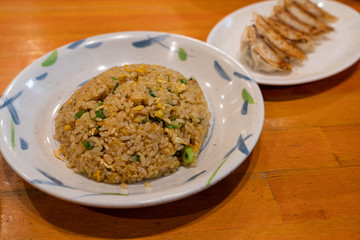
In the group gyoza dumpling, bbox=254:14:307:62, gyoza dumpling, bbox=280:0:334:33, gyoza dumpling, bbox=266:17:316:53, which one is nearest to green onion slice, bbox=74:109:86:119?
gyoza dumpling, bbox=254:14:307:62

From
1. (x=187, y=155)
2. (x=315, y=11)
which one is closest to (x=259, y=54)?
(x=315, y=11)

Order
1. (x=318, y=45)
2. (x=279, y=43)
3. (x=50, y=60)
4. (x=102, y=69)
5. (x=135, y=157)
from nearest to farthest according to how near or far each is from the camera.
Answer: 1. (x=135, y=157)
2. (x=50, y=60)
3. (x=102, y=69)
4. (x=279, y=43)
5. (x=318, y=45)

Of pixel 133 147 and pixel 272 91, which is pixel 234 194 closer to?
pixel 133 147

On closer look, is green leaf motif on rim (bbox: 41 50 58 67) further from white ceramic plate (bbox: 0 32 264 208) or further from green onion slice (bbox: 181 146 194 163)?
green onion slice (bbox: 181 146 194 163)

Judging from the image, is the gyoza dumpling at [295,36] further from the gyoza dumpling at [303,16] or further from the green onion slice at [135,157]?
A: the green onion slice at [135,157]

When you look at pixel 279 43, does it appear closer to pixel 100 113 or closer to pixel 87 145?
pixel 100 113

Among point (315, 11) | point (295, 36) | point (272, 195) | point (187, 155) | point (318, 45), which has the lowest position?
point (272, 195)

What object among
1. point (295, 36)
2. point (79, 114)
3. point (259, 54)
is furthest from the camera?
point (295, 36)
